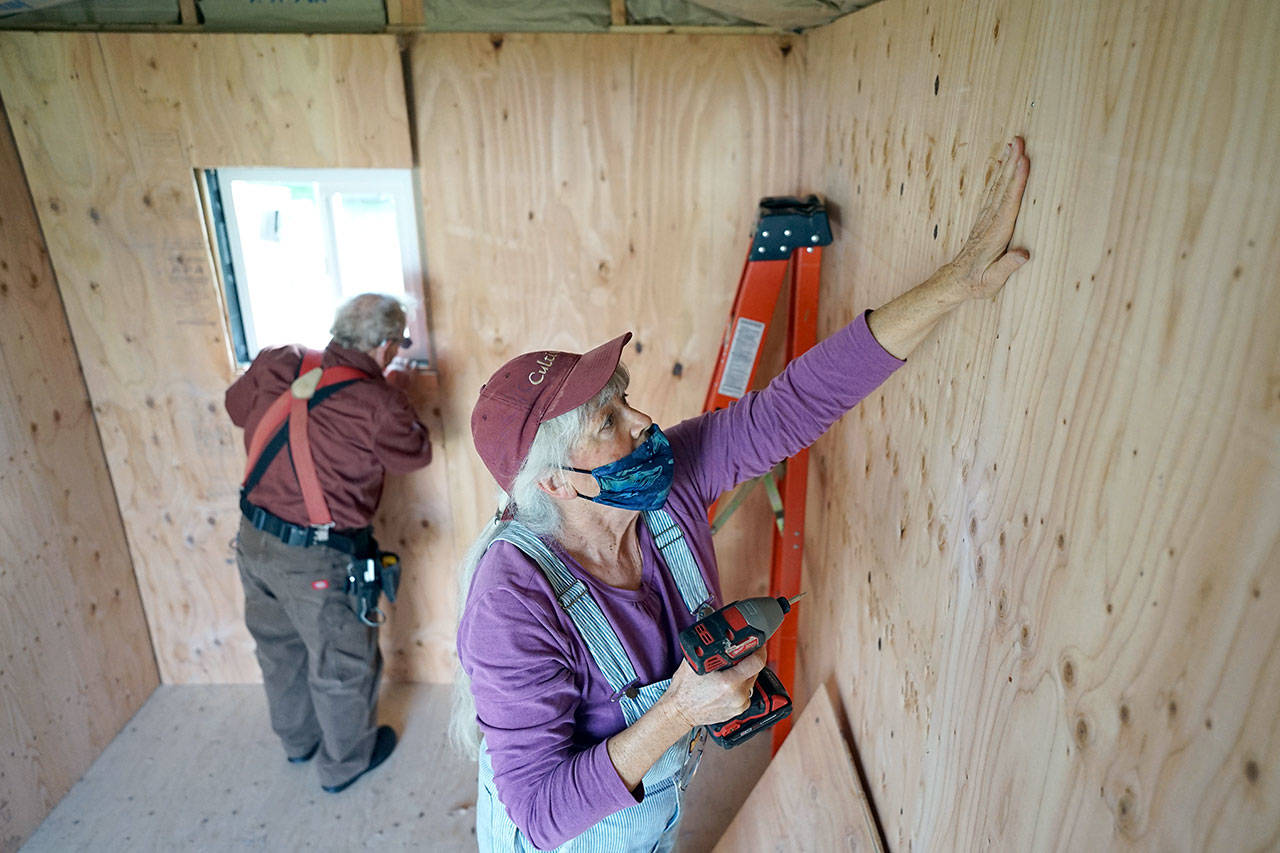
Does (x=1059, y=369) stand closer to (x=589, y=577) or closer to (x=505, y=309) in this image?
(x=589, y=577)

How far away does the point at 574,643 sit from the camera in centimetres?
125

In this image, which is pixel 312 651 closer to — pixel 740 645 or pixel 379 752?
pixel 379 752

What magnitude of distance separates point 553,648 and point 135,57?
2259 millimetres

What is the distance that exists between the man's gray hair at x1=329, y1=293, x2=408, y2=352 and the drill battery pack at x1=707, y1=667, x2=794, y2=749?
158 cm

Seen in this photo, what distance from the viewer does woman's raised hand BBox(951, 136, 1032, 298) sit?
0.97 m

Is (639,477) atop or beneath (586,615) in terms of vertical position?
atop

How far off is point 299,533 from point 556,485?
4.49 ft

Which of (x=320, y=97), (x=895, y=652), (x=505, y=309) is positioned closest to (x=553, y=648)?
(x=895, y=652)

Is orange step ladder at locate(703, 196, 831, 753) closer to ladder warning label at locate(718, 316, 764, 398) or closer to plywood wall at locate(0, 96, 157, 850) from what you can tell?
ladder warning label at locate(718, 316, 764, 398)

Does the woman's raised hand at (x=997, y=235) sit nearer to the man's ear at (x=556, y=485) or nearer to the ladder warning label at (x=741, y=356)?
the man's ear at (x=556, y=485)

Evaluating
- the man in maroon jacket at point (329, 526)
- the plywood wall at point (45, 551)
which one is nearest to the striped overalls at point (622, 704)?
the man in maroon jacket at point (329, 526)

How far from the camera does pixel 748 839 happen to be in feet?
6.56

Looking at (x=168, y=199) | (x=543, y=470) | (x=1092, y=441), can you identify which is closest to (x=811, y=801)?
(x=543, y=470)

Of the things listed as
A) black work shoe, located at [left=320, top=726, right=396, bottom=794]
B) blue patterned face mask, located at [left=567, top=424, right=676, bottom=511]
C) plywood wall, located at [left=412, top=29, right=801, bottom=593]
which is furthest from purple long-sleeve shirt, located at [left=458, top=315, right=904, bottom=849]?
black work shoe, located at [left=320, top=726, right=396, bottom=794]
